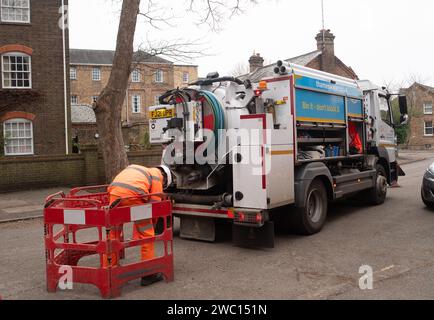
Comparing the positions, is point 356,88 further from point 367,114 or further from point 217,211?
point 217,211

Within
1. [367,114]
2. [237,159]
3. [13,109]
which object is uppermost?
[13,109]

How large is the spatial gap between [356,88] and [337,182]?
254 centimetres

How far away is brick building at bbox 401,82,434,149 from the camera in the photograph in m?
44.9

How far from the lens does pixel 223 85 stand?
703 centimetres

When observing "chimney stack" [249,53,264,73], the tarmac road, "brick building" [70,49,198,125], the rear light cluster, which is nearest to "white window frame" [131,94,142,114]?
"brick building" [70,49,198,125]

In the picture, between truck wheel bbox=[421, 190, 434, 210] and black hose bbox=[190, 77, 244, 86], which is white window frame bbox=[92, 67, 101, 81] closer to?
black hose bbox=[190, 77, 244, 86]

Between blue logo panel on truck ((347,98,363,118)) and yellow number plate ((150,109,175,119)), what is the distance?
13.2 ft

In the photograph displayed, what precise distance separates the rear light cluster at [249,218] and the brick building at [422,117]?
43.4 m

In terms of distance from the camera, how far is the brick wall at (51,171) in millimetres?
13531

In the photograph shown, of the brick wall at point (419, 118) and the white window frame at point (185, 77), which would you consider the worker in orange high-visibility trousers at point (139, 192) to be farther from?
the white window frame at point (185, 77)

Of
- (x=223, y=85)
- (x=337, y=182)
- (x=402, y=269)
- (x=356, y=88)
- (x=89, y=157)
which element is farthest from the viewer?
(x=89, y=157)

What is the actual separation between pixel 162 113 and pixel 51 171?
8924 millimetres

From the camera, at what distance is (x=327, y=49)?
88.8 ft
